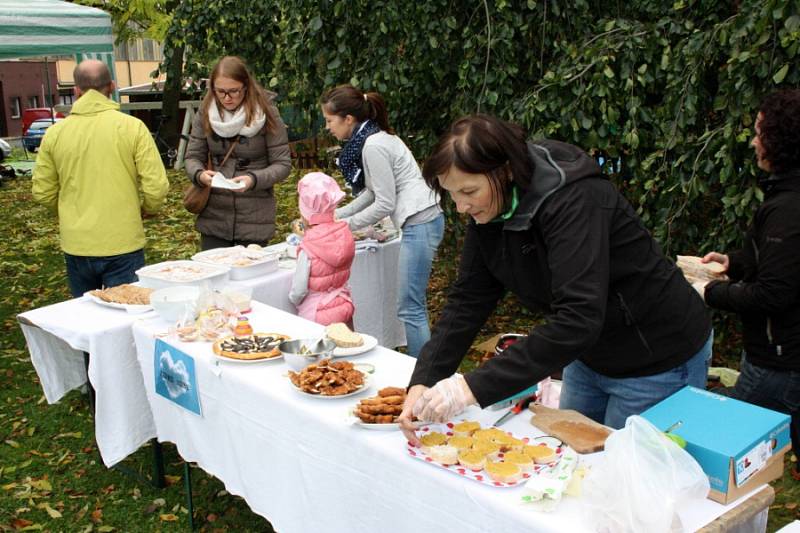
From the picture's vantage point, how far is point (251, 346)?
274 centimetres

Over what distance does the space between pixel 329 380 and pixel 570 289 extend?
95 cm

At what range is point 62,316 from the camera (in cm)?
Result: 324

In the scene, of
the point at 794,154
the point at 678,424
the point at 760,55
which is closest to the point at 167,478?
the point at 678,424

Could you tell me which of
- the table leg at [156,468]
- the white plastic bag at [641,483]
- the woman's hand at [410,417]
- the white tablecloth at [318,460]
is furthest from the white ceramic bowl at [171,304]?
the white plastic bag at [641,483]

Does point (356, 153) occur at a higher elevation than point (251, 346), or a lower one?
higher

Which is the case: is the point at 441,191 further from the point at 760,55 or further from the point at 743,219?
the point at 743,219

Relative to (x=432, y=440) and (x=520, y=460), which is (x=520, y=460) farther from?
(x=432, y=440)

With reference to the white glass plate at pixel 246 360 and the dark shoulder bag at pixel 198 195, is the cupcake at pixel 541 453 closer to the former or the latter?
the white glass plate at pixel 246 360

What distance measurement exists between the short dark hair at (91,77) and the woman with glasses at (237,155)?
1.71ft

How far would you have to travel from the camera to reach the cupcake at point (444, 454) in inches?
74.5

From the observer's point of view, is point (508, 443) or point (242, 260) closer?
point (508, 443)

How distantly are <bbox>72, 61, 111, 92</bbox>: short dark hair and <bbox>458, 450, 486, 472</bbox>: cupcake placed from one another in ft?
9.54

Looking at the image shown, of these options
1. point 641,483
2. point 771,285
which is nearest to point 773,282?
point 771,285

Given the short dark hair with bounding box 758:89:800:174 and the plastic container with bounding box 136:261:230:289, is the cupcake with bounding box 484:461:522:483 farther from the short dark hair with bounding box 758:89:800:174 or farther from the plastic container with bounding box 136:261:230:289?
the plastic container with bounding box 136:261:230:289
